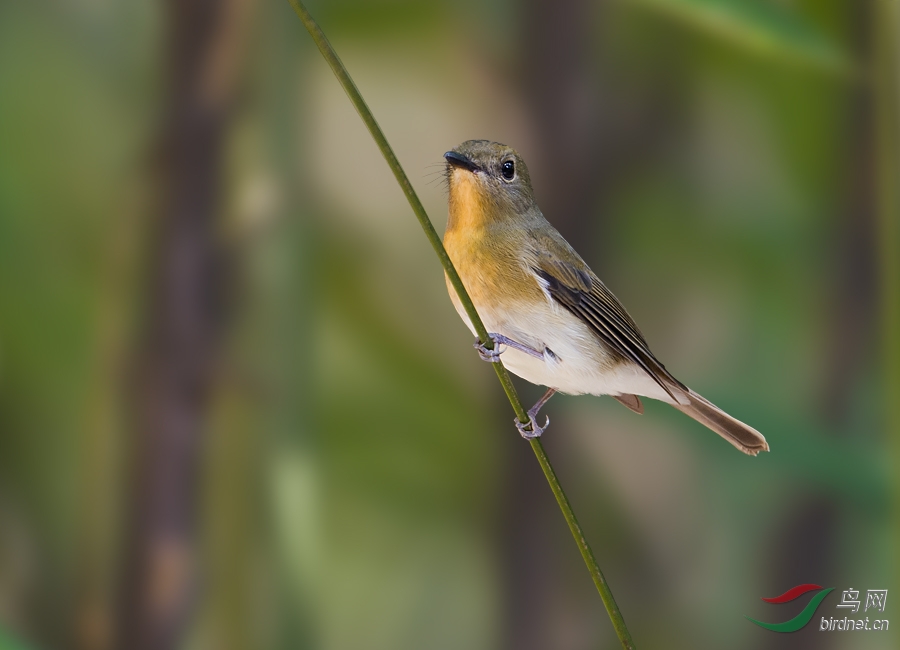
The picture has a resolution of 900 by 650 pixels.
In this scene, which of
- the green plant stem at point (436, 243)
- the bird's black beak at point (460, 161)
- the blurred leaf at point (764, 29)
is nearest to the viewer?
the green plant stem at point (436, 243)

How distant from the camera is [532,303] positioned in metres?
0.94

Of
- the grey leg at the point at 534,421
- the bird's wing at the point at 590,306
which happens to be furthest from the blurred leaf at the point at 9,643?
the bird's wing at the point at 590,306

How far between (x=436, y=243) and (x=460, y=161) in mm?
330

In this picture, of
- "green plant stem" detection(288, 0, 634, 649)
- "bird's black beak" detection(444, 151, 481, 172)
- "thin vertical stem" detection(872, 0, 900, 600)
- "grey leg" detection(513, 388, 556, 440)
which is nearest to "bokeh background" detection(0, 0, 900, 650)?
"thin vertical stem" detection(872, 0, 900, 600)

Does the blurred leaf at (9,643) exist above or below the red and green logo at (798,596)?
above

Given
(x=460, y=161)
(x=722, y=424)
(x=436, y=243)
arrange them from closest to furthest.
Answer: (x=436, y=243), (x=460, y=161), (x=722, y=424)

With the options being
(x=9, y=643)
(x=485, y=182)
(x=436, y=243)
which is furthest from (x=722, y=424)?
(x=9, y=643)

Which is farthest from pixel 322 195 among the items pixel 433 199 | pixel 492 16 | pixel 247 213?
pixel 492 16

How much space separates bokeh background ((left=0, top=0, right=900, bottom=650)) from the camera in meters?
1.57

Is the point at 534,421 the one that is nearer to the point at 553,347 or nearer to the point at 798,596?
the point at 553,347

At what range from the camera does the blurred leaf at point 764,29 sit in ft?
5.37

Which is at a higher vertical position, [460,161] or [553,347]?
[460,161]

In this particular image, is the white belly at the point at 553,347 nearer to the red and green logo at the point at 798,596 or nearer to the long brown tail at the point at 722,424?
the long brown tail at the point at 722,424

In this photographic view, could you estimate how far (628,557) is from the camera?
165cm
